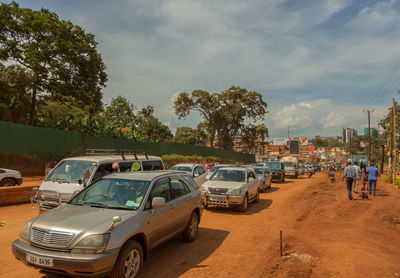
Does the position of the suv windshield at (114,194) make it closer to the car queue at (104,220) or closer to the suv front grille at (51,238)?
the car queue at (104,220)

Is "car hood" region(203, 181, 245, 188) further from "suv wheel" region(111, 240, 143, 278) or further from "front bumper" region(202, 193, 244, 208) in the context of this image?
"suv wheel" region(111, 240, 143, 278)

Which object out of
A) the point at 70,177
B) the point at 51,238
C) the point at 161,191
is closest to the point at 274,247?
the point at 161,191

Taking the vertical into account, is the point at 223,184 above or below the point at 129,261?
above

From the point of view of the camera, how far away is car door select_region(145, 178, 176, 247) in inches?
203

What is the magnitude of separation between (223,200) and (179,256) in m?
4.83

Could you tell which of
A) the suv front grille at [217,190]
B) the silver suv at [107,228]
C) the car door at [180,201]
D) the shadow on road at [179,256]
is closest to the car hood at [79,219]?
the silver suv at [107,228]

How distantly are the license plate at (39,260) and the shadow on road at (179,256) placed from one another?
1524 mm

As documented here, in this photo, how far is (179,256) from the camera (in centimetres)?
591

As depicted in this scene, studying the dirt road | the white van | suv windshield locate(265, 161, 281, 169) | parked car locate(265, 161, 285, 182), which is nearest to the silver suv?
the dirt road

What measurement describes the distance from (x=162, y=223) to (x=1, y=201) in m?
8.67

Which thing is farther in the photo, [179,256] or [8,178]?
[8,178]

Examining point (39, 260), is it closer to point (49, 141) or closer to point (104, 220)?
point (104, 220)

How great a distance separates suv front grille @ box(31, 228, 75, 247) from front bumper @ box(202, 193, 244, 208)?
7.02 metres

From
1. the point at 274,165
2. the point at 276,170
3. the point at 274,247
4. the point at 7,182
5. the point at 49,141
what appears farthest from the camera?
the point at 274,165
